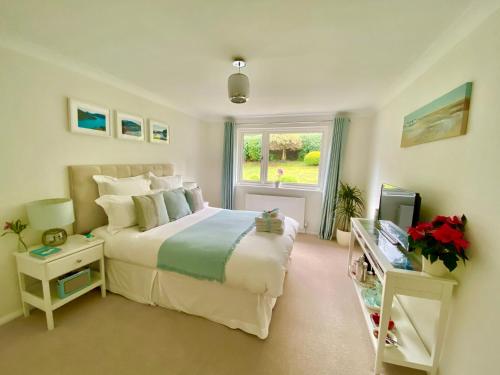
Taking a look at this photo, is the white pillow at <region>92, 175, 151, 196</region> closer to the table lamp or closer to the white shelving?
the table lamp

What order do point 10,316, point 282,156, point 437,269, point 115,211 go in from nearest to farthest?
point 437,269 → point 10,316 → point 115,211 → point 282,156

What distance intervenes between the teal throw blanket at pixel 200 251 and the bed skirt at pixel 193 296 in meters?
0.12

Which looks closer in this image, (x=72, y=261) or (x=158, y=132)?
(x=72, y=261)

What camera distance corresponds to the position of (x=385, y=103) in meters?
2.83

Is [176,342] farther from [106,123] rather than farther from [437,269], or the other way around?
[106,123]

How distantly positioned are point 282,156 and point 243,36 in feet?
9.17

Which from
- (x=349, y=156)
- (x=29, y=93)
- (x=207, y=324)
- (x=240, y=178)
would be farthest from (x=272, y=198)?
(x=29, y=93)

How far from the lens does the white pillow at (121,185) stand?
2176 millimetres

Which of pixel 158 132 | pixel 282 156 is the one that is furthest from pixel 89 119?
pixel 282 156

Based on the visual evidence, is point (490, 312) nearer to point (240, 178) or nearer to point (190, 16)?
point (190, 16)

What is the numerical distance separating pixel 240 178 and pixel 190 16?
3.33 m

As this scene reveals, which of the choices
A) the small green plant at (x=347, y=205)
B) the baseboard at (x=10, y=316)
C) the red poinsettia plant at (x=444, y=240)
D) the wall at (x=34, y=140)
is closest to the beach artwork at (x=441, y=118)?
the red poinsettia plant at (x=444, y=240)

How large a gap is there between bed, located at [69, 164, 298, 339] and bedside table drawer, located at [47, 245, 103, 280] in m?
0.10

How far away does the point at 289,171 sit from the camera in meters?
4.16
